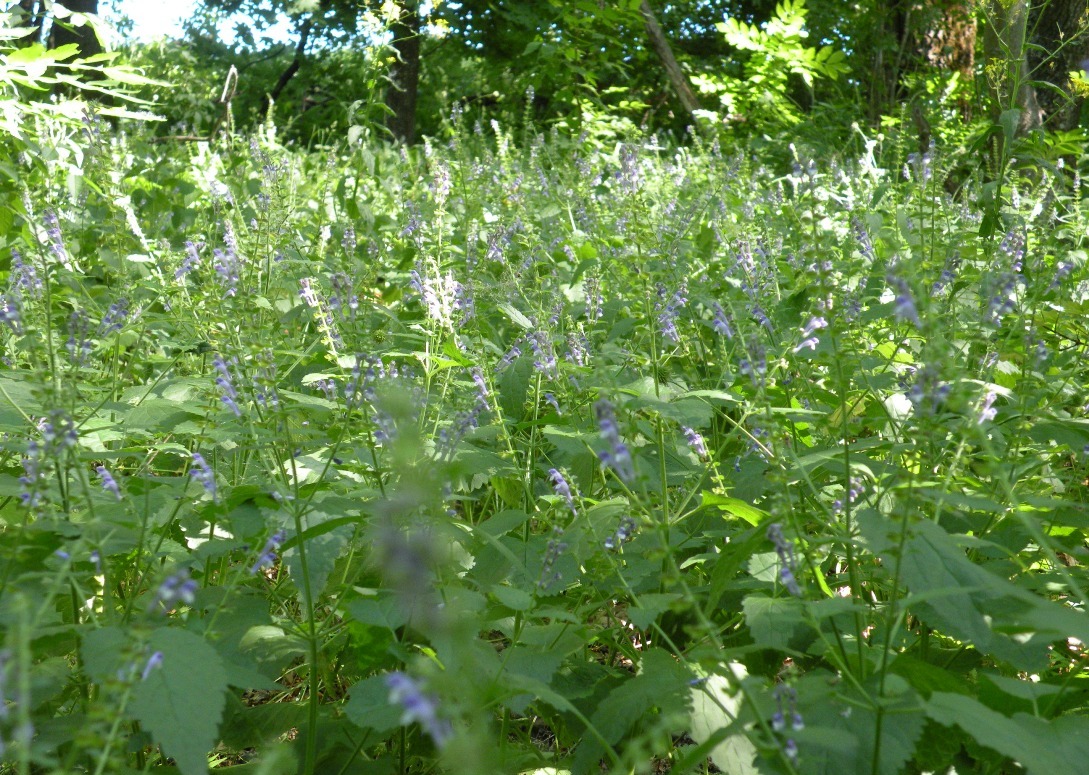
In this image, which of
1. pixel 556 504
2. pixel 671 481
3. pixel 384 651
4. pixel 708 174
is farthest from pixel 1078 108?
pixel 384 651

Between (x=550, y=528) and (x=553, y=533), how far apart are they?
54cm

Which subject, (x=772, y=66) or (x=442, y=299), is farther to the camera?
(x=772, y=66)

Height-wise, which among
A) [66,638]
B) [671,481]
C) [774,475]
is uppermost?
[774,475]

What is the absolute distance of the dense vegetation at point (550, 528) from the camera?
1281 millimetres

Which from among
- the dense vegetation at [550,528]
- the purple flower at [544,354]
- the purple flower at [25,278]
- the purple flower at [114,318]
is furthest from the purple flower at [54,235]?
the purple flower at [544,354]

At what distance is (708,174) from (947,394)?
4.64m

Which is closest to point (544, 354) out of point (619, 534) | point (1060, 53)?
point (619, 534)

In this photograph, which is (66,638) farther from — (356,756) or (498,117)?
(498,117)

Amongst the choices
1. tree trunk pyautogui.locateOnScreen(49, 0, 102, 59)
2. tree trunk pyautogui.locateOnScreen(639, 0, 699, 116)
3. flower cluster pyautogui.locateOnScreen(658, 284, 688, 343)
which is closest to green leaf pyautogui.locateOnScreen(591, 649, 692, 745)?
flower cluster pyautogui.locateOnScreen(658, 284, 688, 343)

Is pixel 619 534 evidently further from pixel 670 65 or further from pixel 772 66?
pixel 670 65

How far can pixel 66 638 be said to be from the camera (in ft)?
6.13

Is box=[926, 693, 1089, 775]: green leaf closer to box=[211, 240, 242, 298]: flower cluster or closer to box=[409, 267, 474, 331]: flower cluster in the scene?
box=[409, 267, 474, 331]: flower cluster

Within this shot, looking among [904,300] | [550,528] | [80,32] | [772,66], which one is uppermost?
[772,66]

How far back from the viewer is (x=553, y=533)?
184cm
